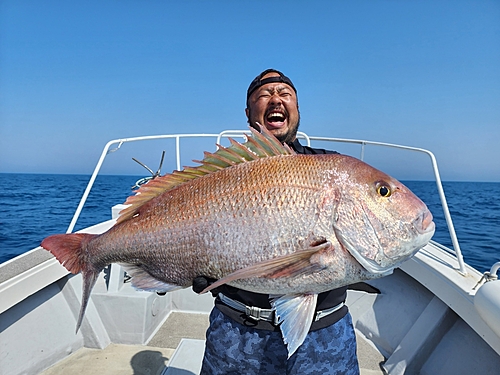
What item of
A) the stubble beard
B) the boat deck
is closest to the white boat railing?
the stubble beard

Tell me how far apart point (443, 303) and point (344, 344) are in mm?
1979

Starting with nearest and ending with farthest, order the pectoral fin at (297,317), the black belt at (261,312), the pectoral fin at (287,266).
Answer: the pectoral fin at (287,266)
the pectoral fin at (297,317)
the black belt at (261,312)

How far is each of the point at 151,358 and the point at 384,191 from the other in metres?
3.28

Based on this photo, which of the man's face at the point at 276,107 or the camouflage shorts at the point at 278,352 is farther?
the man's face at the point at 276,107

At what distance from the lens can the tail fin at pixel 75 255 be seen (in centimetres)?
161

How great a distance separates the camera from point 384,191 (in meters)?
1.35

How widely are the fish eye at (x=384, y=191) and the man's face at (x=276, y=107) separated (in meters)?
1.03

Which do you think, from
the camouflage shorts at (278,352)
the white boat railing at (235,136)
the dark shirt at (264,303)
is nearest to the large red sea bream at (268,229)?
the dark shirt at (264,303)

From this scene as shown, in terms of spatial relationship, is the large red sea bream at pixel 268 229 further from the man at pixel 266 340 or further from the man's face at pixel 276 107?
the man's face at pixel 276 107

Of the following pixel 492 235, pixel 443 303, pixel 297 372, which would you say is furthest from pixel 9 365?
pixel 492 235

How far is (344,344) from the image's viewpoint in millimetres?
1803

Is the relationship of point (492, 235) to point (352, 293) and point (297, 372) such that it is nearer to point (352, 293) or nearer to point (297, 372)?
point (352, 293)

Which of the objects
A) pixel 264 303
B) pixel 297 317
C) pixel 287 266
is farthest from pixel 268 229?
pixel 264 303

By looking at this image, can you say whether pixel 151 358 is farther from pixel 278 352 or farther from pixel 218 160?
pixel 218 160
